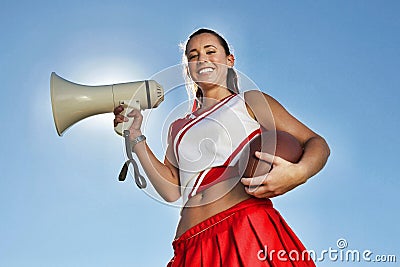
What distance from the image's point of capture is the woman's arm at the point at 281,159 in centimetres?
283

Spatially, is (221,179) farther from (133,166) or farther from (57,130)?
(57,130)

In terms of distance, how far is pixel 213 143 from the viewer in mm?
3246

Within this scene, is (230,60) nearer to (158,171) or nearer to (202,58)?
(202,58)

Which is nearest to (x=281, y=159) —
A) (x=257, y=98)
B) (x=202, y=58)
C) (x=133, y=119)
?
(x=257, y=98)

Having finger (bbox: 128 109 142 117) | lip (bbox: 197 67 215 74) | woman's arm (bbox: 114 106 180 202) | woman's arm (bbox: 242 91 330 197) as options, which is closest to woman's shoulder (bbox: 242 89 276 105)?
woman's arm (bbox: 242 91 330 197)

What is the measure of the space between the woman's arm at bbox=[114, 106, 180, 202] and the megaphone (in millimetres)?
286

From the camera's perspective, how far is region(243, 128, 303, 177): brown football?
2.90 metres

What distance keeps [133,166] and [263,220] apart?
3.10 ft

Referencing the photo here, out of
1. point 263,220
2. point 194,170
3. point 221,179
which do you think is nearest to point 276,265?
point 263,220

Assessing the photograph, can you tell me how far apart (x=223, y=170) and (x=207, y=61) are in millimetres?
775

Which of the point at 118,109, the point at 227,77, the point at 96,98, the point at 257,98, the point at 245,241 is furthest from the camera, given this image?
the point at 96,98

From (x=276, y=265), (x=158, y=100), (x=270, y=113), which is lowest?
(x=276, y=265)

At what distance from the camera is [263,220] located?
3.04m

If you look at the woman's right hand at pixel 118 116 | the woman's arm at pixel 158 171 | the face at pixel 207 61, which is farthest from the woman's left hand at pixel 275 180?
the woman's right hand at pixel 118 116
